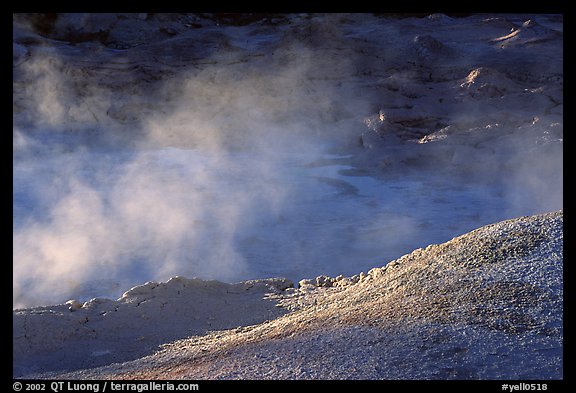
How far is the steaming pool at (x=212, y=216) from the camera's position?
4.49 m

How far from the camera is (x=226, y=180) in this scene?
20.4ft

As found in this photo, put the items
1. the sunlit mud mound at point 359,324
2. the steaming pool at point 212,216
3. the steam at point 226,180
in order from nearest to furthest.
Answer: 1. the sunlit mud mound at point 359,324
2. the steaming pool at point 212,216
3. the steam at point 226,180

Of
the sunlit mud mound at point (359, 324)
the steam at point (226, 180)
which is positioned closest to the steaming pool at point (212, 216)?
the steam at point (226, 180)

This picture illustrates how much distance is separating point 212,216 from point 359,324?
3.15m

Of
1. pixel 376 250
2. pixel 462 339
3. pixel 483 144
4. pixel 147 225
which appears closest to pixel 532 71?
pixel 483 144

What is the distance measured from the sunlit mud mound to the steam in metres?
0.95

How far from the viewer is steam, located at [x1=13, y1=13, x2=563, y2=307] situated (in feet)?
15.4

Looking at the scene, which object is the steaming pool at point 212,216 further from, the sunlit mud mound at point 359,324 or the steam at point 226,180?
the sunlit mud mound at point 359,324

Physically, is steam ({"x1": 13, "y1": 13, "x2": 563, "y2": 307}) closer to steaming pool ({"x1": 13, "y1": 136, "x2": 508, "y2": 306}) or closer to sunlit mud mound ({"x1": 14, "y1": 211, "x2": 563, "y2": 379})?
steaming pool ({"x1": 13, "y1": 136, "x2": 508, "y2": 306})

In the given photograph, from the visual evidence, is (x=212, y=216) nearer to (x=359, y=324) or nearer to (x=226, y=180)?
(x=226, y=180)

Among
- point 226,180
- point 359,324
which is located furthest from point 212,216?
point 359,324

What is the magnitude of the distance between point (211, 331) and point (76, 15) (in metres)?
9.81

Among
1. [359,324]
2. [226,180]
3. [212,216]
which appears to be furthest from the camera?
[226,180]

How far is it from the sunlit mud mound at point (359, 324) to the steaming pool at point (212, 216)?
901 millimetres
